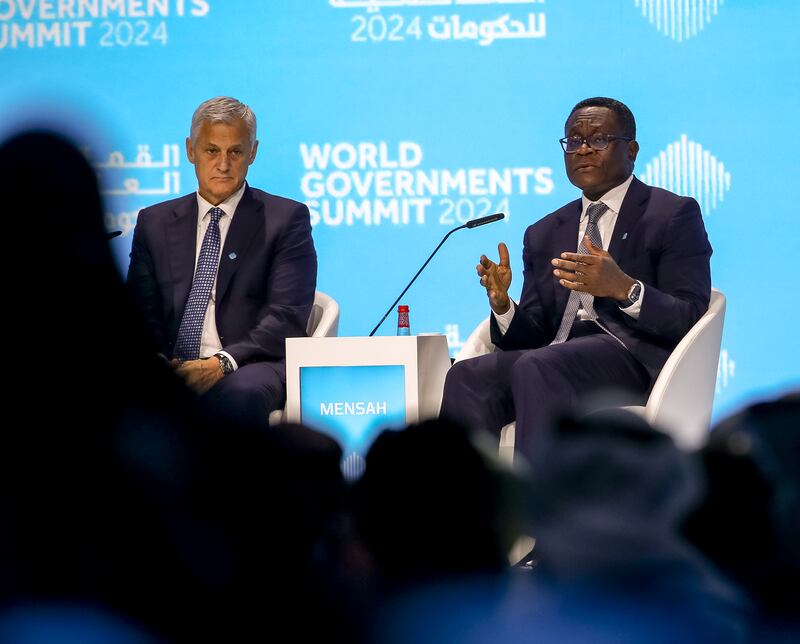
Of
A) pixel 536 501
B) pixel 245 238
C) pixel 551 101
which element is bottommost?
pixel 536 501

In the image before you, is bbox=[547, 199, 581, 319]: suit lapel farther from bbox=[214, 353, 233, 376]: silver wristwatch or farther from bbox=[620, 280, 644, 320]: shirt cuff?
bbox=[214, 353, 233, 376]: silver wristwatch

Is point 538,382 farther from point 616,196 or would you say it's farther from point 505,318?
point 616,196

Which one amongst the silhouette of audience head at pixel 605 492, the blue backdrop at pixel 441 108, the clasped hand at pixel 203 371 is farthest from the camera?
the blue backdrop at pixel 441 108

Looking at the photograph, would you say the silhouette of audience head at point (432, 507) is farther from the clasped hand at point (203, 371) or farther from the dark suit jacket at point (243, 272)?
the dark suit jacket at point (243, 272)

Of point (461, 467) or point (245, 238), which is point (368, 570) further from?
point (245, 238)

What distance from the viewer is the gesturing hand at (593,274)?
321 cm

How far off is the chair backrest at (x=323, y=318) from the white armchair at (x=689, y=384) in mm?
754

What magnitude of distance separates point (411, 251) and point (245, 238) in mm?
1527

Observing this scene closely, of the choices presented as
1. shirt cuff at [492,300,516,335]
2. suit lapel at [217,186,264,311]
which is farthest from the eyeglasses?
suit lapel at [217,186,264,311]

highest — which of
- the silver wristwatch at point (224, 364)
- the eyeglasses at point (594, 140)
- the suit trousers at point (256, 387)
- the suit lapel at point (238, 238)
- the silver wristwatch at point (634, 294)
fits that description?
the eyeglasses at point (594, 140)

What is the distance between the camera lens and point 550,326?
12.3 feet

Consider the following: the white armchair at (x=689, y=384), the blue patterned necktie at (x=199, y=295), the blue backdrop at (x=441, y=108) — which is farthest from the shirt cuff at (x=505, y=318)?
the blue backdrop at (x=441, y=108)

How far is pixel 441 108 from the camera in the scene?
5.08 metres

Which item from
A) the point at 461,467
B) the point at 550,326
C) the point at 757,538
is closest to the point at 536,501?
the point at 461,467
